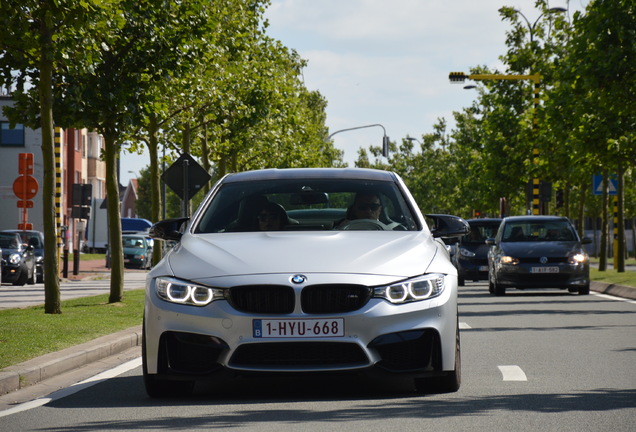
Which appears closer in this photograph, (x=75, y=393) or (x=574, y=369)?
(x=75, y=393)

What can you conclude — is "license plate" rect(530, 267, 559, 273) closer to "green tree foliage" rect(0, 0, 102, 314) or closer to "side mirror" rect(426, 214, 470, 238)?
"green tree foliage" rect(0, 0, 102, 314)

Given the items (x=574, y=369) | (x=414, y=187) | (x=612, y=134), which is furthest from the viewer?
(x=414, y=187)

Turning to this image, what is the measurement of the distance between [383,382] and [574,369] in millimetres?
1883

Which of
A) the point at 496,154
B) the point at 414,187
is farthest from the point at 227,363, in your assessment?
the point at 414,187

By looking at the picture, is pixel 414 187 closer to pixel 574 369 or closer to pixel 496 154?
pixel 496 154

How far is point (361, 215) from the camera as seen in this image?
1010 centimetres

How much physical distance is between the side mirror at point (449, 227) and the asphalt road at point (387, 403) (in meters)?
1.11

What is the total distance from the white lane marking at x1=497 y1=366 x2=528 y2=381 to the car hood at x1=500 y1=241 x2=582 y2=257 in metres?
14.6

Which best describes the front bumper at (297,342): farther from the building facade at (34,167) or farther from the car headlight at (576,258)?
the building facade at (34,167)

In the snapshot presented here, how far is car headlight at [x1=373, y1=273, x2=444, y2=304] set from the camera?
28.0 feet

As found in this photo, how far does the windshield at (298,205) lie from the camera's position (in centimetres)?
996

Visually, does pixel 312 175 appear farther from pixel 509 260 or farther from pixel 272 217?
pixel 509 260

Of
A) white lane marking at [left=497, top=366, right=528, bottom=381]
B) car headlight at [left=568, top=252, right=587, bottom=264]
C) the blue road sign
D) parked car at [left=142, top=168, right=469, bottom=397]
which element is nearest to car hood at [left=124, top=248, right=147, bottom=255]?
the blue road sign

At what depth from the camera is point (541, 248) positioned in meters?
25.7
